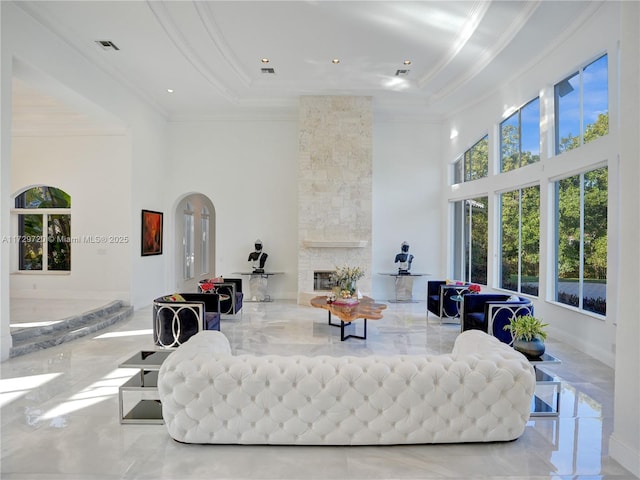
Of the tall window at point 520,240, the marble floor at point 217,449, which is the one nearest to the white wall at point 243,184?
the tall window at point 520,240

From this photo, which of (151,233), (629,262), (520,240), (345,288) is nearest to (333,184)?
(345,288)

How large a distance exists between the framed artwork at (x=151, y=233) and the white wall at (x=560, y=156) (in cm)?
828

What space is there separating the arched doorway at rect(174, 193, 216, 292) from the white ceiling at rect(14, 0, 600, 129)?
3650 mm

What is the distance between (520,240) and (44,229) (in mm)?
11739

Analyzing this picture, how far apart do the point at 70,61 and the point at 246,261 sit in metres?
6.32

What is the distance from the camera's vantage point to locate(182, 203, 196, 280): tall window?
12812 millimetres

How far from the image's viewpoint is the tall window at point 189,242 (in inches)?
504

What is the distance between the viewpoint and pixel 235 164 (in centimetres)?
1146

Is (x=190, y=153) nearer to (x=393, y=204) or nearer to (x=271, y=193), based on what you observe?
(x=271, y=193)

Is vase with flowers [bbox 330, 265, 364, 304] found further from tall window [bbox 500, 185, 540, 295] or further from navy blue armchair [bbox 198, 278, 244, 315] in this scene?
tall window [bbox 500, 185, 540, 295]

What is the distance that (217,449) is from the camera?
3.21 m

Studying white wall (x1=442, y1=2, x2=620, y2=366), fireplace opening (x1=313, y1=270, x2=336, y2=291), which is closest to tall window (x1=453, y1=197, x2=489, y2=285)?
white wall (x1=442, y1=2, x2=620, y2=366)

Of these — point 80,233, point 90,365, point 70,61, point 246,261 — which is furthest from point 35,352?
point 246,261

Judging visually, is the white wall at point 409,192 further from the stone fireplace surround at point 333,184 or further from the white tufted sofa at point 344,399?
the white tufted sofa at point 344,399
